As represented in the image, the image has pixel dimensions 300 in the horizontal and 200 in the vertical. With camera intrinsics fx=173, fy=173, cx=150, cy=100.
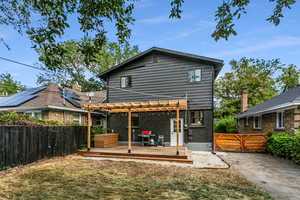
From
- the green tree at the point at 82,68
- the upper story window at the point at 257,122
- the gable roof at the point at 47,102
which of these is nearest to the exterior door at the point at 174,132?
the upper story window at the point at 257,122

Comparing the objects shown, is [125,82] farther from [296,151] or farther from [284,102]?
[296,151]

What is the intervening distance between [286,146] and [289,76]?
2411 cm

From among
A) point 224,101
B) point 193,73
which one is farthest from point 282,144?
point 224,101

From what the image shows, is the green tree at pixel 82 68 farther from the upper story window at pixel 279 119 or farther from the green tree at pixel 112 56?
the upper story window at pixel 279 119

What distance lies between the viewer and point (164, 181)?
502 centimetres

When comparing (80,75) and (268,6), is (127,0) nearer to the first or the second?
(268,6)

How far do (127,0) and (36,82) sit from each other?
28.7 metres

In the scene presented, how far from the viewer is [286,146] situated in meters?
8.04

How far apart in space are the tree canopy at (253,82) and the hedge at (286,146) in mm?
14674

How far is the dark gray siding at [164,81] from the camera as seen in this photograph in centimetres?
1068

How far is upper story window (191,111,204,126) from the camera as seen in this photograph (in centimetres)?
1059

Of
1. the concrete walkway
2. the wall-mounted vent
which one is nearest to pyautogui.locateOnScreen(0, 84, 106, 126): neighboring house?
the wall-mounted vent

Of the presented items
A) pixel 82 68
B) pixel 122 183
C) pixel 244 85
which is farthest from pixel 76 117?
pixel 244 85

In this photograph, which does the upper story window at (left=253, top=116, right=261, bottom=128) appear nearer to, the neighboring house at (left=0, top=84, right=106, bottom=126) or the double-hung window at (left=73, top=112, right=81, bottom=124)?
the neighboring house at (left=0, top=84, right=106, bottom=126)
